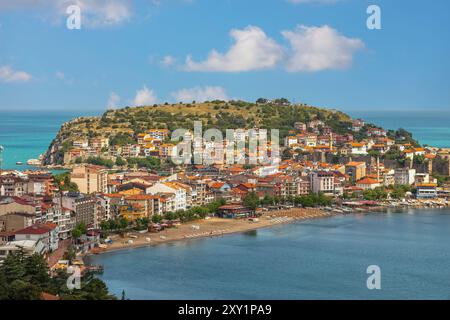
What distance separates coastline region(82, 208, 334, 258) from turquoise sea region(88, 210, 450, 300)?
0.26 m

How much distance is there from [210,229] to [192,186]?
251cm

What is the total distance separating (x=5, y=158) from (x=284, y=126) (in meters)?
7.49

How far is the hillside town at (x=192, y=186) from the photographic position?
10.5 meters

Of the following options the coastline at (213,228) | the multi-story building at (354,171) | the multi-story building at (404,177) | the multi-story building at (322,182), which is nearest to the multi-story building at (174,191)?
the coastline at (213,228)

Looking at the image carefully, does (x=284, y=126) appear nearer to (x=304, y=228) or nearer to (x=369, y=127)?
(x=369, y=127)

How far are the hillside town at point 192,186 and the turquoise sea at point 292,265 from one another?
0.95 meters

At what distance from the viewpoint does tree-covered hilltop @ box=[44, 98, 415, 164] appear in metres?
24.1

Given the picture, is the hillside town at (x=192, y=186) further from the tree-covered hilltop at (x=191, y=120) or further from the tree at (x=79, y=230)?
the tree-covered hilltop at (x=191, y=120)

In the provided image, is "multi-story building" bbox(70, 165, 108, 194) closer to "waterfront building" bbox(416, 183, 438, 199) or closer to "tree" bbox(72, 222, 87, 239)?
"tree" bbox(72, 222, 87, 239)

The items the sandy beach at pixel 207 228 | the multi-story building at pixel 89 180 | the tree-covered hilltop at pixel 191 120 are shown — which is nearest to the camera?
the sandy beach at pixel 207 228

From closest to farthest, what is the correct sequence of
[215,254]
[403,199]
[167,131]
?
[215,254], [403,199], [167,131]

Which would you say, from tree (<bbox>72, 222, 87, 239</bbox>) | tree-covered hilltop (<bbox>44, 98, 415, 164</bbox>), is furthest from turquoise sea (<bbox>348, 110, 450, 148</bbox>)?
tree (<bbox>72, 222, 87, 239</bbox>)
